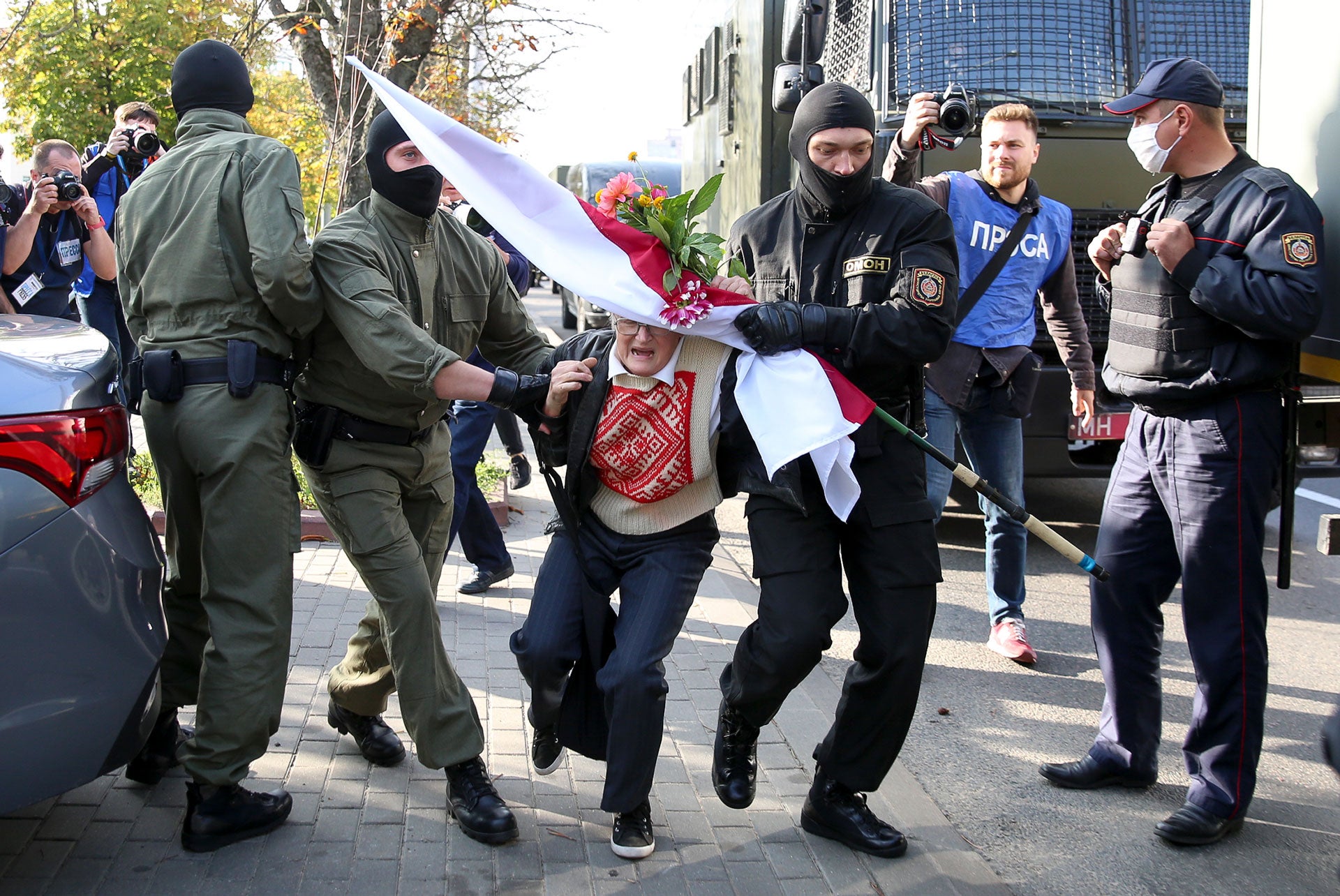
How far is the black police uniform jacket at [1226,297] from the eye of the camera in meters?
3.32

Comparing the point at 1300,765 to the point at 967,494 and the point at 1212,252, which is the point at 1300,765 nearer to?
the point at 1212,252

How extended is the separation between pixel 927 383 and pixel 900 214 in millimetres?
2036

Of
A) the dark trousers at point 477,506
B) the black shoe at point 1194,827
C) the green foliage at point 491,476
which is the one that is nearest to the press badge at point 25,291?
the dark trousers at point 477,506

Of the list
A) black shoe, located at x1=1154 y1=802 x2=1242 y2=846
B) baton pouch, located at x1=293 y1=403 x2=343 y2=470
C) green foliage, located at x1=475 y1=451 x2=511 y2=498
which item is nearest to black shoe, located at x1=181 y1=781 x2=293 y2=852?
baton pouch, located at x1=293 y1=403 x2=343 y2=470

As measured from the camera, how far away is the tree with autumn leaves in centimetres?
901

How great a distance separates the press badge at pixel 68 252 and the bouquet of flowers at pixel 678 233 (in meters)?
4.37

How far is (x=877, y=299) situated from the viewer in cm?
337

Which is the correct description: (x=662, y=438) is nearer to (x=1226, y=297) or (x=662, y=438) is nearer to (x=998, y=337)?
(x=1226, y=297)

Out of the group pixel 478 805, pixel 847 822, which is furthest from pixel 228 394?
pixel 847 822

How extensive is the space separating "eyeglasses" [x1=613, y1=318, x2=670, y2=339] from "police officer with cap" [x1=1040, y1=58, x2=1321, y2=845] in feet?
4.85

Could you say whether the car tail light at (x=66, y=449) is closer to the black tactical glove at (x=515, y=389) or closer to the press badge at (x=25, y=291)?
the black tactical glove at (x=515, y=389)

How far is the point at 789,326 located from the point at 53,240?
16.6ft

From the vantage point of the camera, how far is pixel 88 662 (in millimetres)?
2805

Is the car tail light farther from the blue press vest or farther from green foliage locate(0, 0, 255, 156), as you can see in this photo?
green foliage locate(0, 0, 255, 156)
